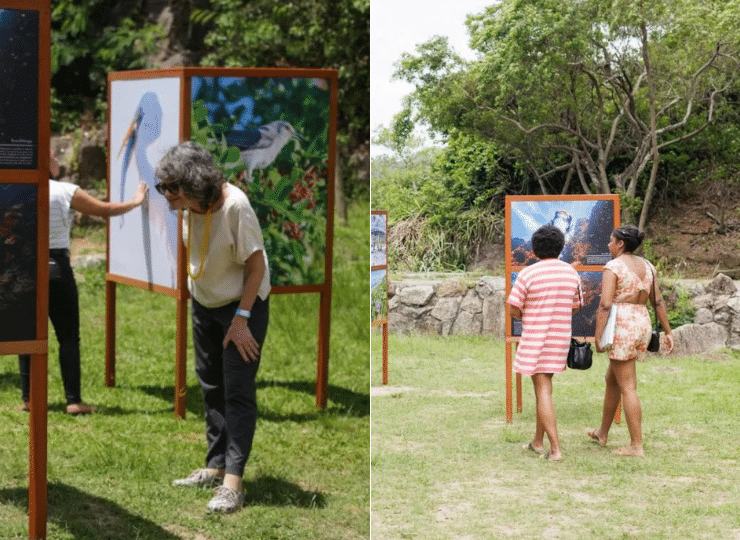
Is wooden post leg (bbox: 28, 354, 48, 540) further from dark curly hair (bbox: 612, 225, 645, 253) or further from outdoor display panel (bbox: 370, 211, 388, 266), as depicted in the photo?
dark curly hair (bbox: 612, 225, 645, 253)

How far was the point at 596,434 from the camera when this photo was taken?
449cm

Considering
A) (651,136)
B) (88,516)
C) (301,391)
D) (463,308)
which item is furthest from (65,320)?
(651,136)

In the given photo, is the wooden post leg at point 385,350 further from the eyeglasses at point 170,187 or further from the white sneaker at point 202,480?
the white sneaker at point 202,480

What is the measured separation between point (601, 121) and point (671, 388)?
3.30 feet

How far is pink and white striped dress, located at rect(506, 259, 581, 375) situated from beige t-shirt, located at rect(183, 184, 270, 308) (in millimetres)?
1120

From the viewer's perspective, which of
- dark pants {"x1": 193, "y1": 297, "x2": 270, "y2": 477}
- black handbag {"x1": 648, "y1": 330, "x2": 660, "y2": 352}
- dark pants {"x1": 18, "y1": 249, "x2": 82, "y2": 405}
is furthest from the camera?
dark pants {"x1": 18, "y1": 249, "x2": 82, "y2": 405}

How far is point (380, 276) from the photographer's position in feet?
14.4

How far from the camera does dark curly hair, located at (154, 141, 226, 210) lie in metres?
5.01

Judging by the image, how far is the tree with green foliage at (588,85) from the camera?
4.13 metres

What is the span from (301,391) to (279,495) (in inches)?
97.7

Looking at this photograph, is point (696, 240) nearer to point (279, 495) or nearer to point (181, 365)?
point (279, 495)

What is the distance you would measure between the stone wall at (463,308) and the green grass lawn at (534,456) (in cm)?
6

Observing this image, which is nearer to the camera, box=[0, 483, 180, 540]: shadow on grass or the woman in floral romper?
the woman in floral romper

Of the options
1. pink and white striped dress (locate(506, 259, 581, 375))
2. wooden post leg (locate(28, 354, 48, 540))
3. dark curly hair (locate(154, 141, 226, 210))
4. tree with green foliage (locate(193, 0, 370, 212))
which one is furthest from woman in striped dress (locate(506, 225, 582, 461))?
tree with green foliage (locate(193, 0, 370, 212))
